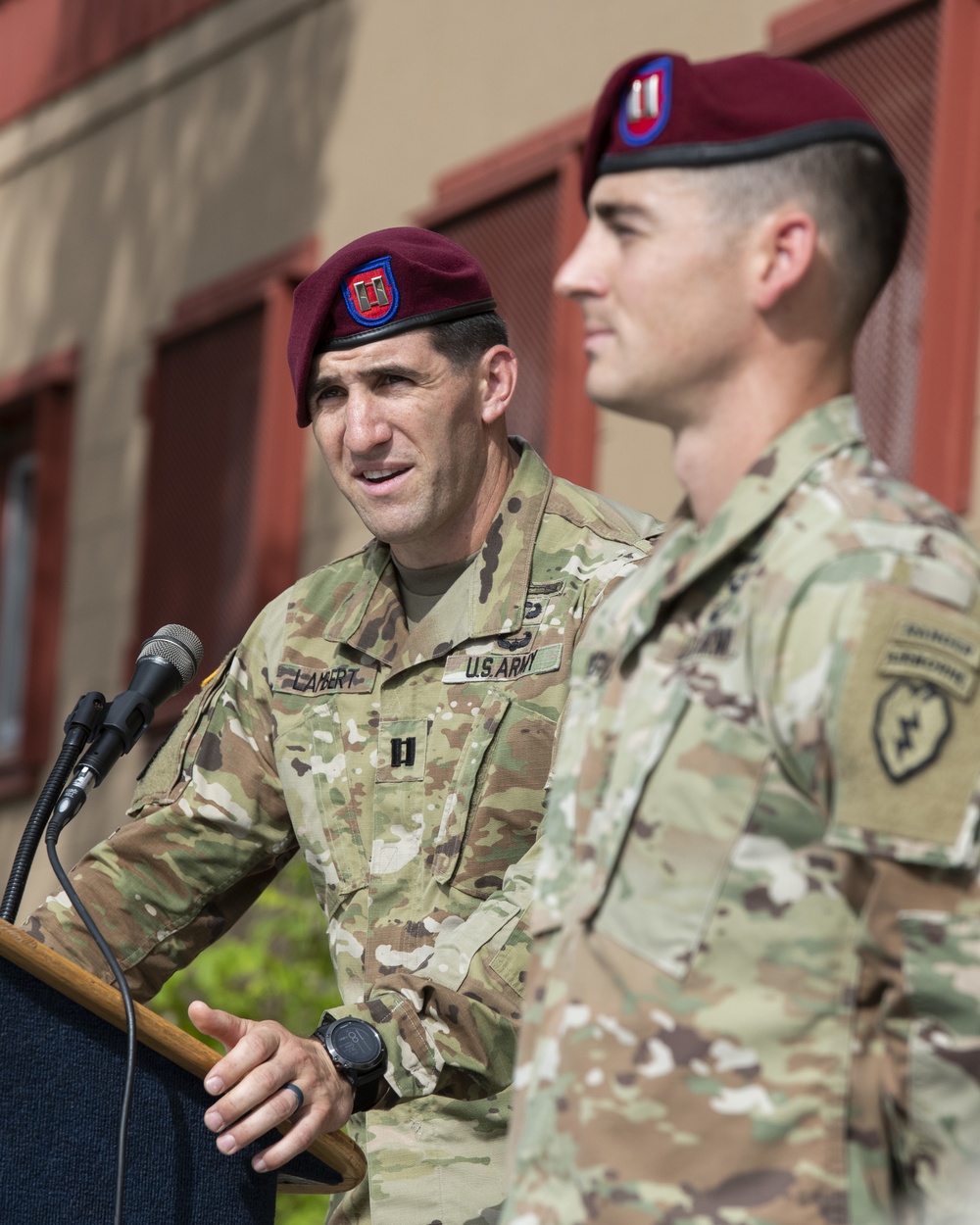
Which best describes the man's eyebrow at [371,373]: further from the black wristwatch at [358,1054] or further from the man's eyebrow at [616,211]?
the man's eyebrow at [616,211]

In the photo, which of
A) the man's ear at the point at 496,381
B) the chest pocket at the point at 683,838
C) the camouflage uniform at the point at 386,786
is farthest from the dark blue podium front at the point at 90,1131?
the man's ear at the point at 496,381

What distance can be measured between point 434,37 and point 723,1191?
751 cm

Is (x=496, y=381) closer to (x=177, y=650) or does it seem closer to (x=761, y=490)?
(x=177, y=650)

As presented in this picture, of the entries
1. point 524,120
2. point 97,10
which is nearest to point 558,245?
point 524,120

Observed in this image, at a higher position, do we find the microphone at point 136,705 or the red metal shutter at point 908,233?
the red metal shutter at point 908,233

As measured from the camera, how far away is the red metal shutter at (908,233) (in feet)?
21.1

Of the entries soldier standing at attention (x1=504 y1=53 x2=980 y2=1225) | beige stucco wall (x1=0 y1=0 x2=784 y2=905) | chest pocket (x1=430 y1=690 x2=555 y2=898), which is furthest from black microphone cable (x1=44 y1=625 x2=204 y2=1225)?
beige stucco wall (x1=0 y1=0 x2=784 y2=905)

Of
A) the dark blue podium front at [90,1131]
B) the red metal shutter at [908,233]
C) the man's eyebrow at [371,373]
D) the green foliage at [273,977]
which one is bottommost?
the green foliage at [273,977]

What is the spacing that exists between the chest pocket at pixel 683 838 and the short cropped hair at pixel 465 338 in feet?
5.15

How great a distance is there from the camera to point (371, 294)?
341 centimetres

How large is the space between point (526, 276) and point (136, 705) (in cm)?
530

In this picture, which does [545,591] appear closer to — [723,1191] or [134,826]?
[134,826]

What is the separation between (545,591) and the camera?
133 inches

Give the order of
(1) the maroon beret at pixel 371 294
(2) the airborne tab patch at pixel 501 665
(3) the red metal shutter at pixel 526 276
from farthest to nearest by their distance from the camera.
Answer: (3) the red metal shutter at pixel 526 276
(1) the maroon beret at pixel 371 294
(2) the airborne tab patch at pixel 501 665
